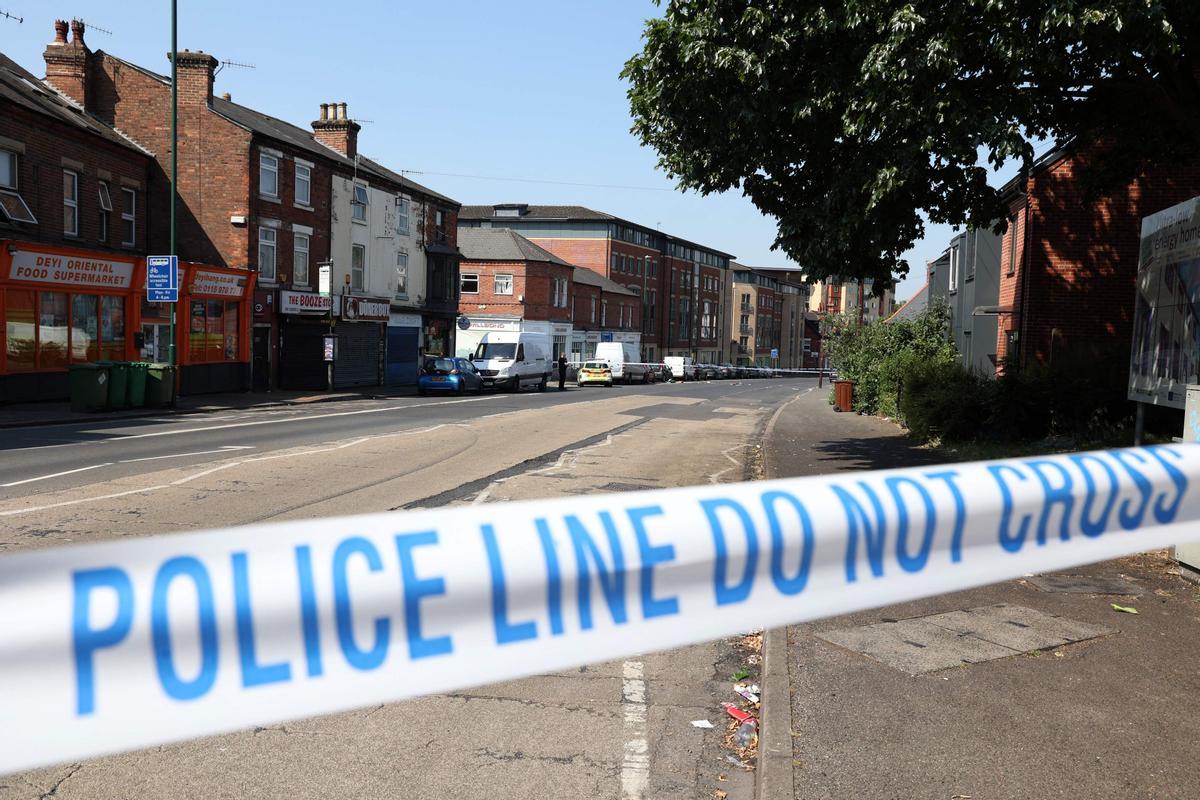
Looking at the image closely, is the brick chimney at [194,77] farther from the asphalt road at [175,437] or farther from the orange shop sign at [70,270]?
the asphalt road at [175,437]

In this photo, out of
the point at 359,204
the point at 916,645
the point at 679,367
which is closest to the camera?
the point at 916,645

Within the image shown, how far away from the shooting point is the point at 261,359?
34.3 m

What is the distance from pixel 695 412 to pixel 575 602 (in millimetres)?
Answer: 27965

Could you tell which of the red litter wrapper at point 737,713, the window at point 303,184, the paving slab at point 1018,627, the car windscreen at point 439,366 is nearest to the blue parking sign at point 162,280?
the window at point 303,184

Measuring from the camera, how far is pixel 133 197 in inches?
1187

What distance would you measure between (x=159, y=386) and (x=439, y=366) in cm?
1376

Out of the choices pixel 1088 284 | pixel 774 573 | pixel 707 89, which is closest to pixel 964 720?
pixel 774 573

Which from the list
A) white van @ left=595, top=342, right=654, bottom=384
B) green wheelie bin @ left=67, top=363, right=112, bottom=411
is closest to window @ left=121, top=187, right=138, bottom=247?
green wheelie bin @ left=67, top=363, right=112, bottom=411

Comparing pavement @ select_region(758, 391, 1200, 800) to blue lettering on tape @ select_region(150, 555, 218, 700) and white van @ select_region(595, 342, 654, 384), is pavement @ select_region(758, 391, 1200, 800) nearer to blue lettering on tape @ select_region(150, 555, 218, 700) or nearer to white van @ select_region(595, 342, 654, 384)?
blue lettering on tape @ select_region(150, 555, 218, 700)

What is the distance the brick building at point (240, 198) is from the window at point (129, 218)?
66.7 inches

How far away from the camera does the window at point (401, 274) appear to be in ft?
144

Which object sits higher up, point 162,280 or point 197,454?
point 162,280

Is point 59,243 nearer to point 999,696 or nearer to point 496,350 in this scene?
point 496,350

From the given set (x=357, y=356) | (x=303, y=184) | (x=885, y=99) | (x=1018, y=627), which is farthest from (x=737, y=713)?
(x=357, y=356)
